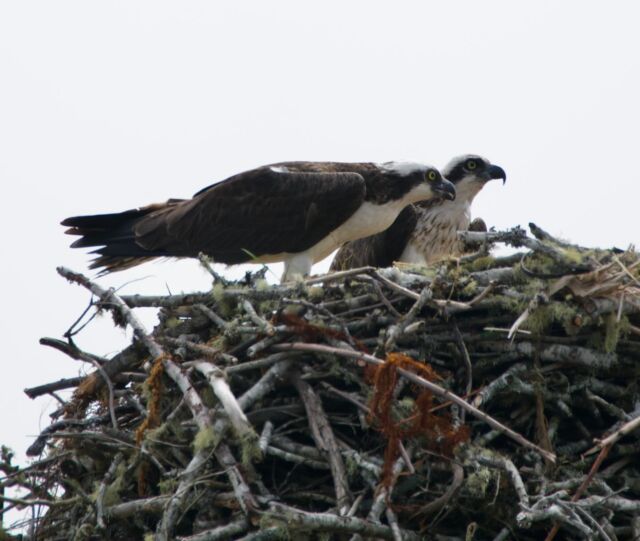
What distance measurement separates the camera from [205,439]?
5.99m

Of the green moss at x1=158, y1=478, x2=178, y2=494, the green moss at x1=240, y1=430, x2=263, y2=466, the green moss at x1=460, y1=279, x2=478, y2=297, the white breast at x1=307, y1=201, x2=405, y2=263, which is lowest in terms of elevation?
the green moss at x1=158, y1=478, x2=178, y2=494

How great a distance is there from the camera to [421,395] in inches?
234

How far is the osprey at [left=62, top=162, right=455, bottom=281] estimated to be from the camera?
852 cm

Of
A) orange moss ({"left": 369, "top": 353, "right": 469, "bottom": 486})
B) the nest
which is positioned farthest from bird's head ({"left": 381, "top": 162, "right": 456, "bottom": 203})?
orange moss ({"left": 369, "top": 353, "right": 469, "bottom": 486})

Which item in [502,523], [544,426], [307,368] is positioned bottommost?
[502,523]

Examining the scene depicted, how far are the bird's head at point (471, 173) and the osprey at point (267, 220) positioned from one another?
99 centimetres

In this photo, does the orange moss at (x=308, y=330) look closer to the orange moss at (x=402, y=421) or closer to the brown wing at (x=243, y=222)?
the orange moss at (x=402, y=421)

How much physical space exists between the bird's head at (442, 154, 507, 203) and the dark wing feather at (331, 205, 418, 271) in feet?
1.65

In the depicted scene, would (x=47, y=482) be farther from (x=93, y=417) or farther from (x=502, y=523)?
(x=502, y=523)

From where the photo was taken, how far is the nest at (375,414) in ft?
19.4

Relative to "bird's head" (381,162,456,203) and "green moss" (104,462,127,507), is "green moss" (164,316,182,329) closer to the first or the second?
"green moss" (104,462,127,507)

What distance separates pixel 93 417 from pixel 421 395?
7.34ft

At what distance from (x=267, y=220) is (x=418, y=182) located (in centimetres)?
116

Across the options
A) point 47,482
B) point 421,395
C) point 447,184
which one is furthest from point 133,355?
point 447,184
